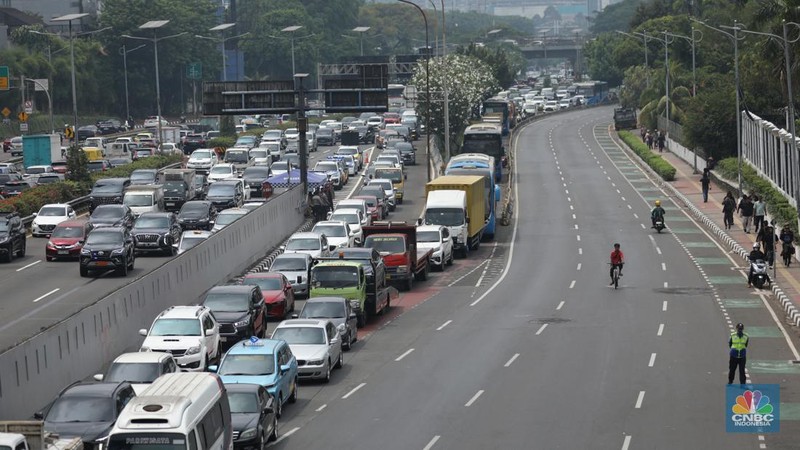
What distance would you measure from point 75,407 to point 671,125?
271ft

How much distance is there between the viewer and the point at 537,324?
136ft

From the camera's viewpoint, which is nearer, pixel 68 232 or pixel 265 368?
pixel 265 368

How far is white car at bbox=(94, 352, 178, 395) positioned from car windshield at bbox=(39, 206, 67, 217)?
30477mm

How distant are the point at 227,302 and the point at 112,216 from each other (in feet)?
64.0

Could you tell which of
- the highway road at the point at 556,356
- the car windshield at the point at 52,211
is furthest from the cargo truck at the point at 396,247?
the car windshield at the point at 52,211

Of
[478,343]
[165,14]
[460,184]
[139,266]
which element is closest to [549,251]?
[460,184]

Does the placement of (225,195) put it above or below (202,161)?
below

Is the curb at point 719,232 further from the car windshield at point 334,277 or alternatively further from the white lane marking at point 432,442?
the white lane marking at point 432,442

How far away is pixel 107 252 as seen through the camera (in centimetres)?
4803

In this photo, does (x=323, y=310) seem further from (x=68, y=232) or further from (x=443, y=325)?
(x=68, y=232)

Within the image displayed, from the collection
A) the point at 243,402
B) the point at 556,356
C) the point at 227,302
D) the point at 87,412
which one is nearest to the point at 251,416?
the point at 243,402

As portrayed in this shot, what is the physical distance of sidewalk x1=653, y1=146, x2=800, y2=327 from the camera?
4375 centimetres

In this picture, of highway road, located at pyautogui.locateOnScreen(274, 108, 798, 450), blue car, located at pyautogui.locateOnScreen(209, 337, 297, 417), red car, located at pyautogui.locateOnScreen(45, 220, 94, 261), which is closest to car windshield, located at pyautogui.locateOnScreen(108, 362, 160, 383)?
blue car, located at pyautogui.locateOnScreen(209, 337, 297, 417)

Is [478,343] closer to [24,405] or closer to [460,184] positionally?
[24,405]
